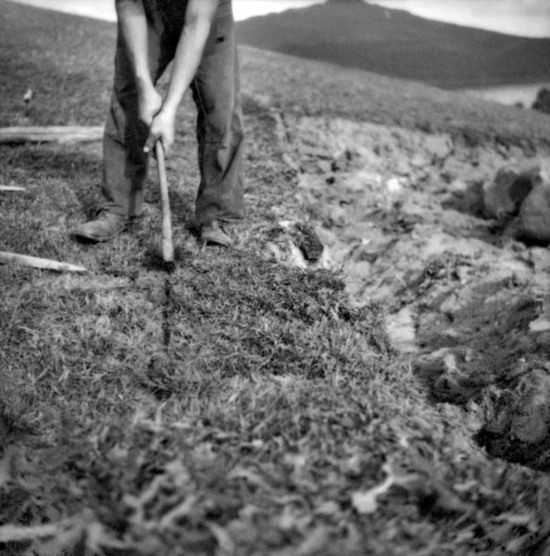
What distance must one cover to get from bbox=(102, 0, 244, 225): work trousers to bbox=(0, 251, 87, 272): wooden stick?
0.51 m

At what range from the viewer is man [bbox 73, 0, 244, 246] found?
241 cm

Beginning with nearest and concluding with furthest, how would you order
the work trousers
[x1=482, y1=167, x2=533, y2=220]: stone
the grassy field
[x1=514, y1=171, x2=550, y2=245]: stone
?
the grassy field < the work trousers < [x1=514, y1=171, x2=550, y2=245]: stone < [x1=482, y1=167, x2=533, y2=220]: stone

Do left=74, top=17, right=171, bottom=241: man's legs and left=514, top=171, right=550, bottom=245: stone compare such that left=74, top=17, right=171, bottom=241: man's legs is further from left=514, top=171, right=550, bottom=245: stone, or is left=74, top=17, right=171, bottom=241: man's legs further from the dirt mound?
left=514, top=171, right=550, bottom=245: stone

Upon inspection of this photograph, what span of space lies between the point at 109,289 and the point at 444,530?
1745 mm

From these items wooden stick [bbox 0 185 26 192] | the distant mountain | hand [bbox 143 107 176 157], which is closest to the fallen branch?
wooden stick [bbox 0 185 26 192]

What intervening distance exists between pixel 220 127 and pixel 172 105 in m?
0.35

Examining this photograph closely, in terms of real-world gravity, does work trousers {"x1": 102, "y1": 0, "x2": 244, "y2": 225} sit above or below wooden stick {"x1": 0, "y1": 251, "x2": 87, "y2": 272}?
above

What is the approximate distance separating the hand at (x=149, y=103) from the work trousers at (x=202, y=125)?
0.20 metres

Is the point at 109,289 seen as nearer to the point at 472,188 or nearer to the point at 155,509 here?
the point at 155,509

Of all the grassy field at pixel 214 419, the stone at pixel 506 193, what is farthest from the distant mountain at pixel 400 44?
the grassy field at pixel 214 419

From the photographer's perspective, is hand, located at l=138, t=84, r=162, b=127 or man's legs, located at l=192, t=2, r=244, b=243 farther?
man's legs, located at l=192, t=2, r=244, b=243

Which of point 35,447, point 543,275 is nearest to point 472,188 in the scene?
point 543,275

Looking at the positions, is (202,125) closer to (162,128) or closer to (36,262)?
(162,128)

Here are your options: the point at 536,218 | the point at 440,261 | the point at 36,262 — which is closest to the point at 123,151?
the point at 36,262
